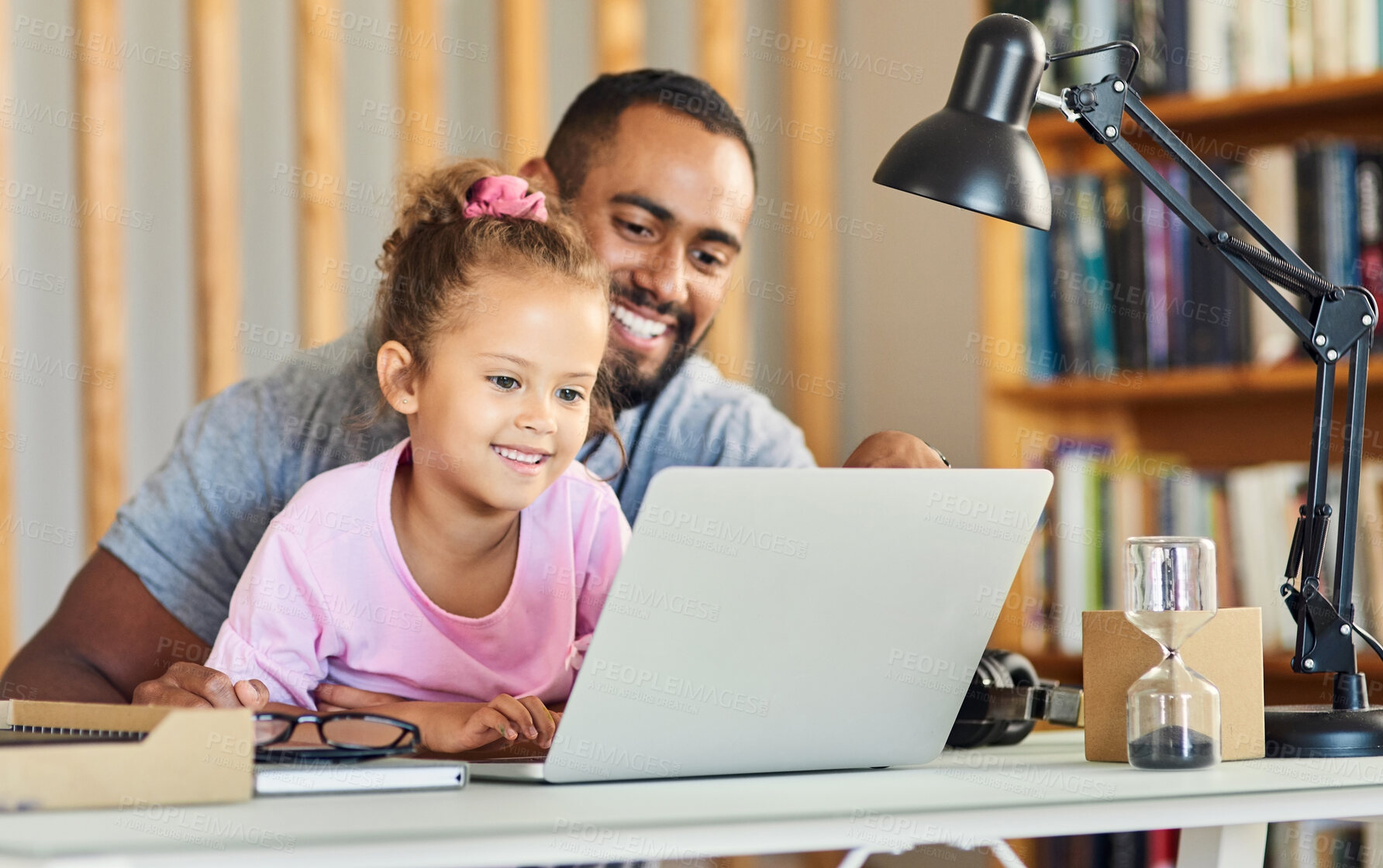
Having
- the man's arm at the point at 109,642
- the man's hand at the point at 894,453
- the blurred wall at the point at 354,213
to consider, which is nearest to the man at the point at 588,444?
the man's arm at the point at 109,642

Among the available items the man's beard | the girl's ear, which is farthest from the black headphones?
the man's beard

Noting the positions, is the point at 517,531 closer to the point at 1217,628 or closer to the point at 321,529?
the point at 321,529

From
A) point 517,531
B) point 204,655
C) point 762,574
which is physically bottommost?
point 204,655

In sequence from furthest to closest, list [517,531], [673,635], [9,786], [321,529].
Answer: [517,531]
[321,529]
[673,635]
[9,786]

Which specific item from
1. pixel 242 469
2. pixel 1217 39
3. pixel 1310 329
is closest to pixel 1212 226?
pixel 1310 329

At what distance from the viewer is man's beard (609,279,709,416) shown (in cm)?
166

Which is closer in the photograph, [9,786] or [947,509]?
[9,786]

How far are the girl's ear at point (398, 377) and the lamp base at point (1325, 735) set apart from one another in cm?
73

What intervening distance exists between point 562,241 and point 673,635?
56 cm

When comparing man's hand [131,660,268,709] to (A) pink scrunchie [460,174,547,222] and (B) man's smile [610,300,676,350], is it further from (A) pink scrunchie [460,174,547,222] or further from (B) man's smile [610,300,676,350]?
(B) man's smile [610,300,676,350]

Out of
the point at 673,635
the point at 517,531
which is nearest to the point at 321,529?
the point at 517,531

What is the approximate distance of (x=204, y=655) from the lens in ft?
4.90

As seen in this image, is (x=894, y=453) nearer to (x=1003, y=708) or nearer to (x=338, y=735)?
(x=1003, y=708)

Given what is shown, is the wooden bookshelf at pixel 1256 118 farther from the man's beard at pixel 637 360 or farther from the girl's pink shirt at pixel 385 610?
the girl's pink shirt at pixel 385 610
